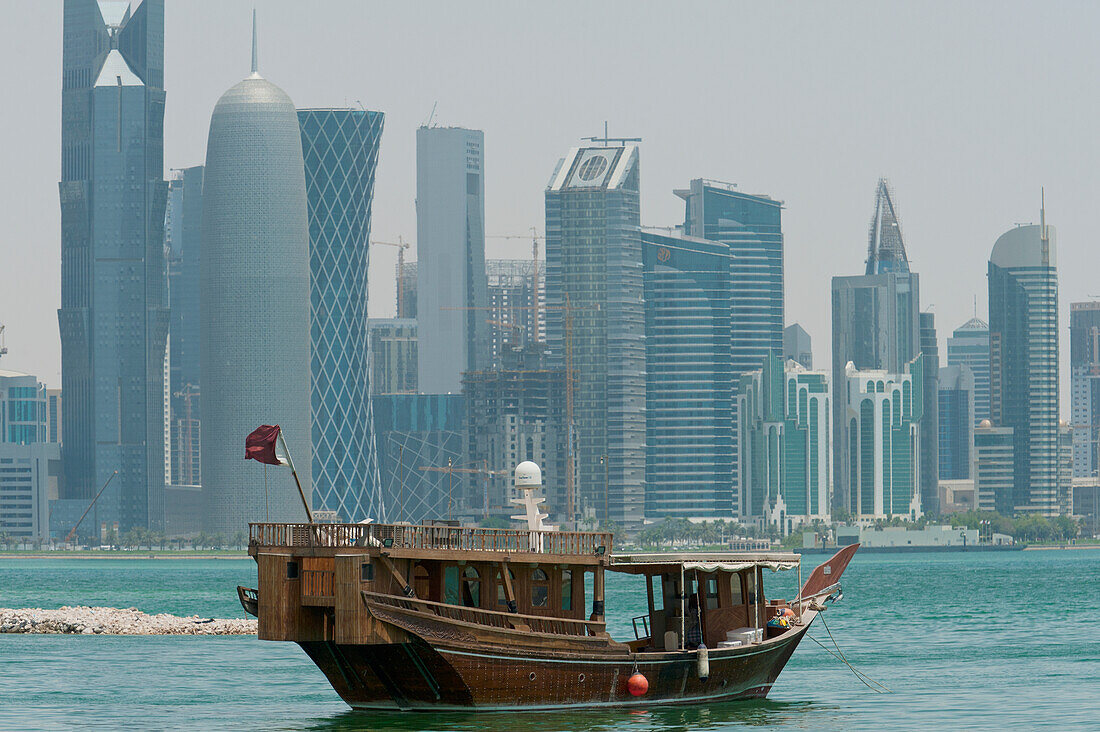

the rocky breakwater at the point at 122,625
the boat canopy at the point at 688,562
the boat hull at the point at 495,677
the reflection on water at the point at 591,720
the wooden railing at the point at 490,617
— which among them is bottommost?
the rocky breakwater at the point at 122,625

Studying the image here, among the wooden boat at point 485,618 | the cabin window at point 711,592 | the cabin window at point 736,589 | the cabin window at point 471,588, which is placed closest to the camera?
the wooden boat at point 485,618

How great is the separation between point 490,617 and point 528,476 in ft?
20.0

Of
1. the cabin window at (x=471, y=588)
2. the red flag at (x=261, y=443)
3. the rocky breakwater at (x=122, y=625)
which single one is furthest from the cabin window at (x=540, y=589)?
the rocky breakwater at (x=122, y=625)

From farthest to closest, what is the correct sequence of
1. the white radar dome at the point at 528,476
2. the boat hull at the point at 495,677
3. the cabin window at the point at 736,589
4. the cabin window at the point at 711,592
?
the cabin window at the point at 736,589
the cabin window at the point at 711,592
the white radar dome at the point at 528,476
the boat hull at the point at 495,677

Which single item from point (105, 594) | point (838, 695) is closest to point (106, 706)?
point (838, 695)

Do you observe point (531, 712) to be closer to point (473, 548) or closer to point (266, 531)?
point (473, 548)

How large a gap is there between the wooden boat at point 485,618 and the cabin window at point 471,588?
4 cm

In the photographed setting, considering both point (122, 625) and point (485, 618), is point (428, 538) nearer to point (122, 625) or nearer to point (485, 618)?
point (485, 618)

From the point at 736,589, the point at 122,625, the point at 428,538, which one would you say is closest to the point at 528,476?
the point at 428,538

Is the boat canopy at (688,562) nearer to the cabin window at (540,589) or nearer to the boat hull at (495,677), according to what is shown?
the cabin window at (540,589)

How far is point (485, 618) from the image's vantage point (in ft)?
168

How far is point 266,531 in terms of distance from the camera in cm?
5084

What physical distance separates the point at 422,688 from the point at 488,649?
2230 mm

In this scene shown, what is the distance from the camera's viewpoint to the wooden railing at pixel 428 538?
164 feet
